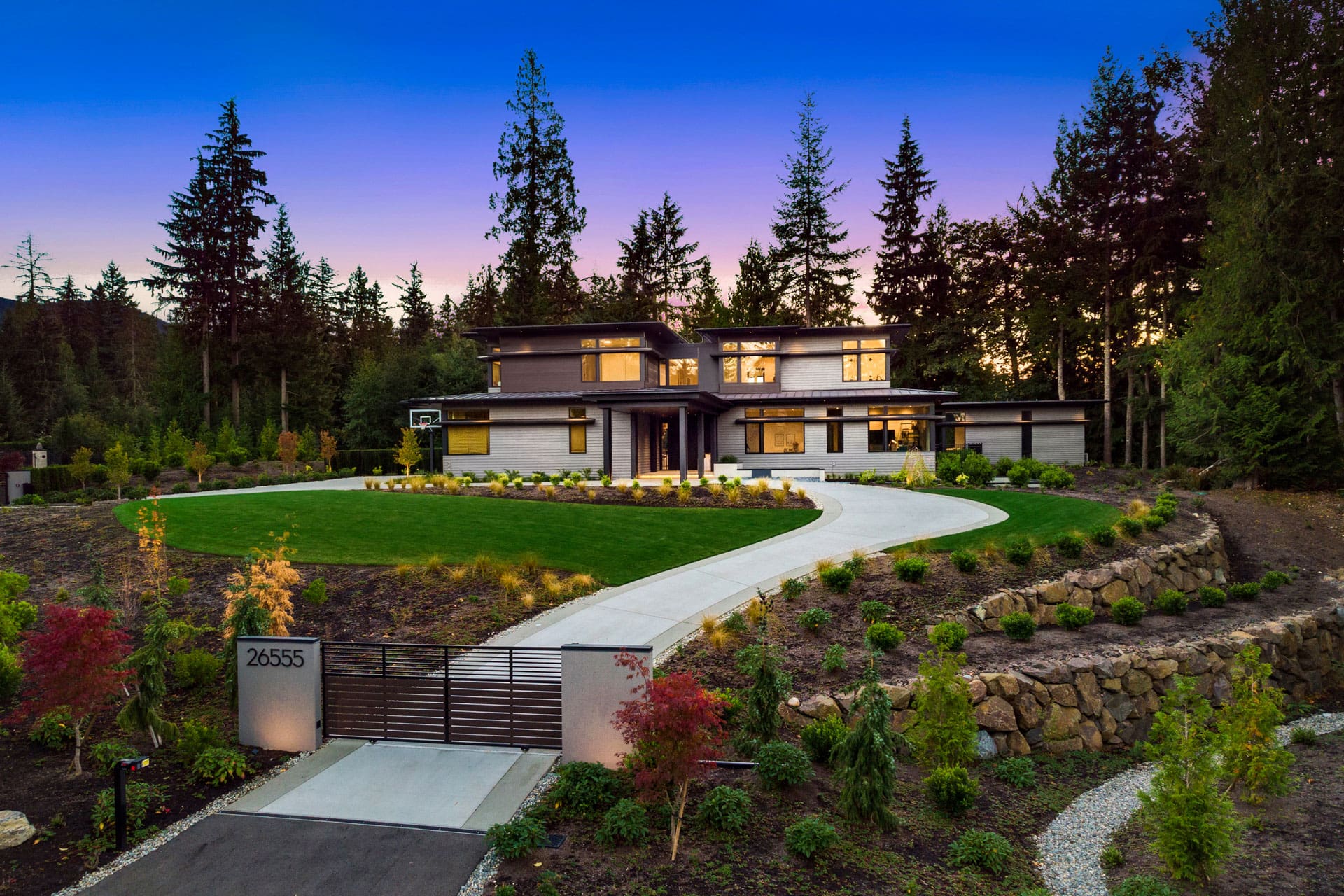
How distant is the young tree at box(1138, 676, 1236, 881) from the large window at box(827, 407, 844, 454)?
96.2 feet

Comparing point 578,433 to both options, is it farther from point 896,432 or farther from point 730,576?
point 730,576

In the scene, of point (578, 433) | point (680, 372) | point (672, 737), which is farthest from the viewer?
point (680, 372)

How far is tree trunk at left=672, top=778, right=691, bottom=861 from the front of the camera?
4949mm

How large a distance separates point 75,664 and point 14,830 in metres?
1.49

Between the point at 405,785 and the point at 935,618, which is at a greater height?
the point at 935,618

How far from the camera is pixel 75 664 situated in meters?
6.20

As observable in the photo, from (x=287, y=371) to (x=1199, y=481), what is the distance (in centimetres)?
5095

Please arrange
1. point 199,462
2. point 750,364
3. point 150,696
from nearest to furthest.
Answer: point 150,696 < point 199,462 < point 750,364

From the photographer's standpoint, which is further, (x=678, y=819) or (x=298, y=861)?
(x=678, y=819)

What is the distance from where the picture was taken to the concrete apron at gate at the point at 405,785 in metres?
5.56

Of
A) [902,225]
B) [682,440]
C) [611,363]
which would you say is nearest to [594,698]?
[682,440]

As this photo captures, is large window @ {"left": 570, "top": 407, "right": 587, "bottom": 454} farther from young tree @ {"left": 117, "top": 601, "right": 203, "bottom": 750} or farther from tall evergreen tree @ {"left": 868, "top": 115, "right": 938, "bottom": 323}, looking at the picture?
tall evergreen tree @ {"left": 868, "top": 115, "right": 938, "bottom": 323}

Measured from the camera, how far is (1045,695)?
834 centimetres

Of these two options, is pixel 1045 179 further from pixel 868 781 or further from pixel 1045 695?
pixel 868 781
